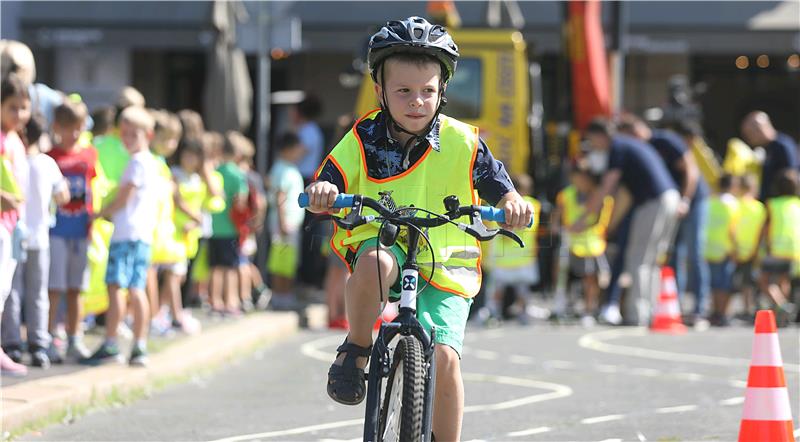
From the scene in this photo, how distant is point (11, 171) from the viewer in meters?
8.91

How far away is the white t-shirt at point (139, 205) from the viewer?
996cm

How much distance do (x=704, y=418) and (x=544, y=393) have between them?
5.05ft

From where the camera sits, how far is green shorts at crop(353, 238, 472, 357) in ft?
18.3

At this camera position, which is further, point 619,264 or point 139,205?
point 619,264

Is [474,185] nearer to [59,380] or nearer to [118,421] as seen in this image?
[118,421]

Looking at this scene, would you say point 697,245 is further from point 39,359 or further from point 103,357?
point 39,359

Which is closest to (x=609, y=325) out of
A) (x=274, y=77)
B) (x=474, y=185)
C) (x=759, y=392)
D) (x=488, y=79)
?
(x=488, y=79)

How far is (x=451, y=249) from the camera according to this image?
5742 mm

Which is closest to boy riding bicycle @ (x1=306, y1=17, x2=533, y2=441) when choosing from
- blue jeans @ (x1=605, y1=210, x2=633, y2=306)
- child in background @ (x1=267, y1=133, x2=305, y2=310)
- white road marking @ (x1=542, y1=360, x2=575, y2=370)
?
white road marking @ (x1=542, y1=360, x2=575, y2=370)

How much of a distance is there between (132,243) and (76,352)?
0.85 meters

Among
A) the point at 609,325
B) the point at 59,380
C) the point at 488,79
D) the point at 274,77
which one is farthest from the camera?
the point at 274,77

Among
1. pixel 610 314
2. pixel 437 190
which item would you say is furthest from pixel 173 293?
pixel 437 190

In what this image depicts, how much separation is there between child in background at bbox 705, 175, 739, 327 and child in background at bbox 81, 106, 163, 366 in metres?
7.39

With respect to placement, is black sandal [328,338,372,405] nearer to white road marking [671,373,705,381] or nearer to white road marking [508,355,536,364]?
white road marking [671,373,705,381]
